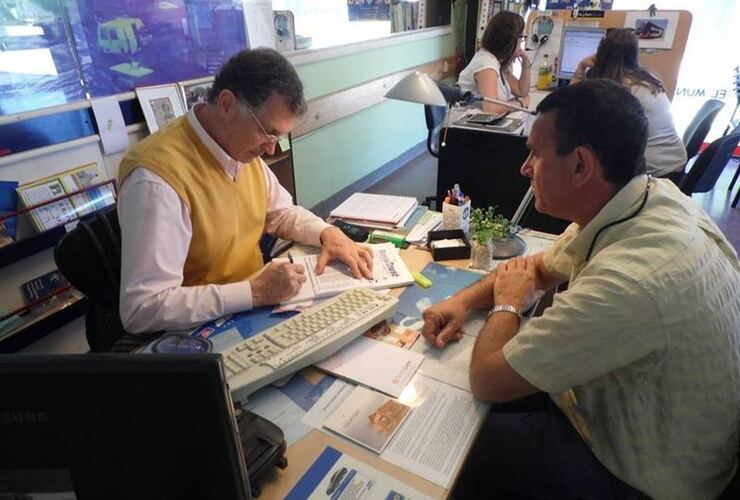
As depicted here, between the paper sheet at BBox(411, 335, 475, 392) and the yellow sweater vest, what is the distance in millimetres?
670

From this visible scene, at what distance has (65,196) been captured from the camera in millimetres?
1751

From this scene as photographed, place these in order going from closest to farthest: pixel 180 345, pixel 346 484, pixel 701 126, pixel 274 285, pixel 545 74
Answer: pixel 346 484 < pixel 180 345 < pixel 274 285 < pixel 701 126 < pixel 545 74

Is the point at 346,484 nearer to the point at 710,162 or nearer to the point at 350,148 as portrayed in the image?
A: the point at 710,162

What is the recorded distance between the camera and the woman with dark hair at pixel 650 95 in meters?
2.44

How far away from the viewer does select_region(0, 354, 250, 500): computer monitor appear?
40 cm

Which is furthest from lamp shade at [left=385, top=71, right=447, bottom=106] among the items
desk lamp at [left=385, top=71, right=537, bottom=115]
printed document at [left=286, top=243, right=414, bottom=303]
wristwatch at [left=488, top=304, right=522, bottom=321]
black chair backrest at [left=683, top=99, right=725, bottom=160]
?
black chair backrest at [left=683, top=99, right=725, bottom=160]

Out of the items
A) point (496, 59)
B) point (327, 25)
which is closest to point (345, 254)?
point (496, 59)

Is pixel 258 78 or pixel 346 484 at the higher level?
pixel 258 78

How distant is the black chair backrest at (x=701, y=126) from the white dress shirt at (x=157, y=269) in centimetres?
272

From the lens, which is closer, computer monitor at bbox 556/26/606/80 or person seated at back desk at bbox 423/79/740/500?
person seated at back desk at bbox 423/79/740/500

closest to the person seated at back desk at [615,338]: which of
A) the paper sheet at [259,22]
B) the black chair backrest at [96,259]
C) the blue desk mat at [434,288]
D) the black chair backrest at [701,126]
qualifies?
the blue desk mat at [434,288]

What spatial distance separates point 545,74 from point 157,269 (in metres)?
3.55

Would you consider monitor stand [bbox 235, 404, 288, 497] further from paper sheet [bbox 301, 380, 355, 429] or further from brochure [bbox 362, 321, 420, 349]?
brochure [bbox 362, 321, 420, 349]

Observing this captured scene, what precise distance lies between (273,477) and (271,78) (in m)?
0.95
